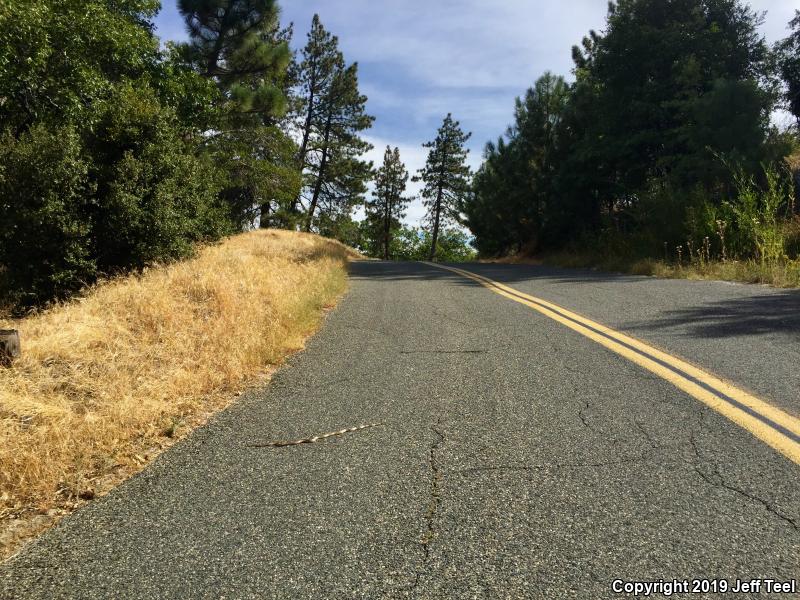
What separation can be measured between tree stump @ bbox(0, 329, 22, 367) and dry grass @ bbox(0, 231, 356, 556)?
0.13 metres

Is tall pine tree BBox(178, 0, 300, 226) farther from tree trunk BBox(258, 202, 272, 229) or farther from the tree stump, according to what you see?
the tree stump

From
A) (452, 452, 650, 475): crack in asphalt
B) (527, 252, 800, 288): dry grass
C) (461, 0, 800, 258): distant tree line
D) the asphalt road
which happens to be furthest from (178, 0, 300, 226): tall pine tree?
(452, 452, 650, 475): crack in asphalt

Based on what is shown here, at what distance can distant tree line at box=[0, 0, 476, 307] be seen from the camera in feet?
32.3

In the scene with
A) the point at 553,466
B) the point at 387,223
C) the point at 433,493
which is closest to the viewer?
the point at 433,493

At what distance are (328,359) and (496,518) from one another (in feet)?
10.7

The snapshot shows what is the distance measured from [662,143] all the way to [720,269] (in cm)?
870

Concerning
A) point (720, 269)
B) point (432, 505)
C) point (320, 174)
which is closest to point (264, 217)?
point (320, 174)

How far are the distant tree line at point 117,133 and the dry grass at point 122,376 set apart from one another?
3083 millimetres

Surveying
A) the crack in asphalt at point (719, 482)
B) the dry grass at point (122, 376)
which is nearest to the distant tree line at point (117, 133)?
the dry grass at point (122, 376)

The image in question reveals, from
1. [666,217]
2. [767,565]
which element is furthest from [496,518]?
[666,217]

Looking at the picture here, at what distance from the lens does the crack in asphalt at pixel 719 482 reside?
2.29m

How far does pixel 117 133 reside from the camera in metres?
10.6

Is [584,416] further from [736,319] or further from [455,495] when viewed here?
[736,319]

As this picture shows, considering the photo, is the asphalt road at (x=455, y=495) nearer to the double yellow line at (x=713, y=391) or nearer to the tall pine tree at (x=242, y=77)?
the double yellow line at (x=713, y=391)
